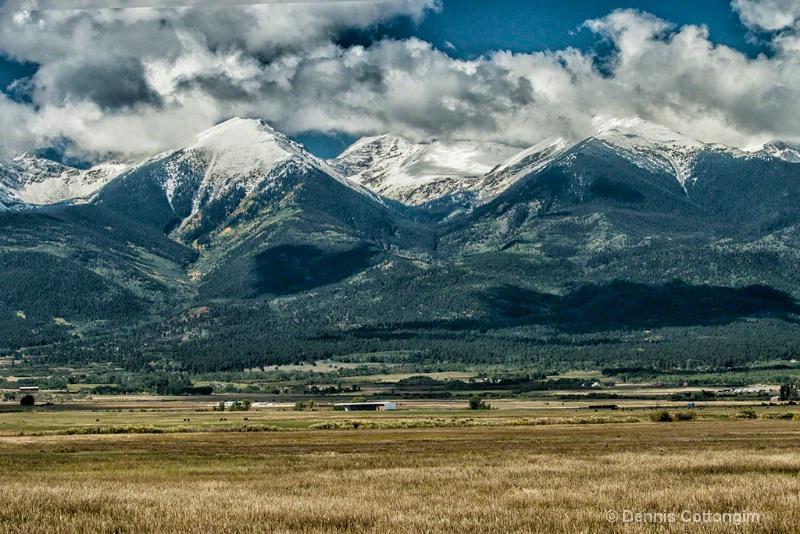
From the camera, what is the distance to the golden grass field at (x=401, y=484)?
1155 inches

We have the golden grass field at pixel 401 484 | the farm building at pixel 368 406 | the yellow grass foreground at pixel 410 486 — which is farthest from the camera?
the farm building at pixel 368 406

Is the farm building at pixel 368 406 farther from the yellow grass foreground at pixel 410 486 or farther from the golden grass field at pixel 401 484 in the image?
the yellow grass foreground at pixel 410 486

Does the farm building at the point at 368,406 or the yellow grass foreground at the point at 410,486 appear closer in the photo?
the yellow grass foreground at the point at 410,486

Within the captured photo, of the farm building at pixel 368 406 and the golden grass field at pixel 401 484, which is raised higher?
the golden grass field at pixel 401 484

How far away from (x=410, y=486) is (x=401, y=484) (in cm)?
83

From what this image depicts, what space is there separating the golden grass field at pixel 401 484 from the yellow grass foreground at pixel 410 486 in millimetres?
82

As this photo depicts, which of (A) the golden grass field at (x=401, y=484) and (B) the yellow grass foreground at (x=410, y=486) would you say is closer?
(B) the yellow grass foreground at (x=410, y=486)

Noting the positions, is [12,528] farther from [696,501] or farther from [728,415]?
[728,415]

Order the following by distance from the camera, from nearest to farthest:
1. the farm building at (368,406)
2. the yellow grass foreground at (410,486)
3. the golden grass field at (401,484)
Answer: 1. the yellow grass foreground at (410,486)
2. the golden grass field at (401,484)
3. the farm building at (368,406)

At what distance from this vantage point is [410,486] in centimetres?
3972

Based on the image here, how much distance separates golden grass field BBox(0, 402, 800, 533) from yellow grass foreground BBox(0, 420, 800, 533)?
0.08 m

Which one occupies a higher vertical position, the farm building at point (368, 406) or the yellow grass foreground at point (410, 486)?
the yellow grass foreground at point (410, 486)

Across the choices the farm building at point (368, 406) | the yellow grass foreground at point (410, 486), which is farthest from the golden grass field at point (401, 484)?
the farm building at point (368, 406)

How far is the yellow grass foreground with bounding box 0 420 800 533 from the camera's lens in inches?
1147
